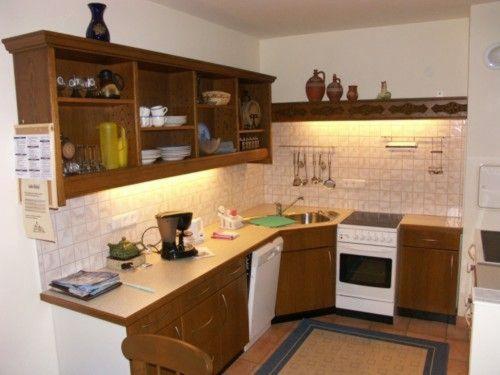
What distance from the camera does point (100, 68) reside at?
8.77 ft

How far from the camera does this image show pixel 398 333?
143 inches

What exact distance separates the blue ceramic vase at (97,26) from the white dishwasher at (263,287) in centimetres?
174

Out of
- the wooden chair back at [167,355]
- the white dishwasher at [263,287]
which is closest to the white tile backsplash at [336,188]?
the white dishwasher at [263,287]

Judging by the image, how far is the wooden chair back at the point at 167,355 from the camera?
61.2 inches

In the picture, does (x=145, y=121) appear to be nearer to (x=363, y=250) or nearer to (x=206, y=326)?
(x=206, y=326)

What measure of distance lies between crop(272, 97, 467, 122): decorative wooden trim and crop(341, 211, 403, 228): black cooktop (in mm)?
893

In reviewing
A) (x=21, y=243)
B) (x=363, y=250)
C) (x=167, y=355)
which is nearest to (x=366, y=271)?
(x=363, y=250)

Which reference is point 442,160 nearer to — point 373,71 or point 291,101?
point 373,71

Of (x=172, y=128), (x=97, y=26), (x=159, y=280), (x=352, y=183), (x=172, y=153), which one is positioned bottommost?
(x=159, y=280)

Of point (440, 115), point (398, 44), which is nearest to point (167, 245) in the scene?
point (440, 115)

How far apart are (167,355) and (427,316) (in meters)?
2.88

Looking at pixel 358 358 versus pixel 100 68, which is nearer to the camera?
pixel 100 68

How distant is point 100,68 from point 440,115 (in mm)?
2674

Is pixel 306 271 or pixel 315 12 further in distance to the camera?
pixel 306 271
